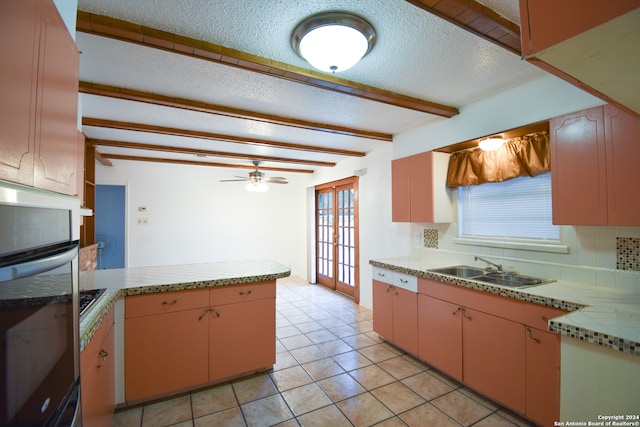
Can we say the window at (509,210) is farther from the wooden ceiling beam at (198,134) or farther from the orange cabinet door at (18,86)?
the orange cabinet door at (18,86)

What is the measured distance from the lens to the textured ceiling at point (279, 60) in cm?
142

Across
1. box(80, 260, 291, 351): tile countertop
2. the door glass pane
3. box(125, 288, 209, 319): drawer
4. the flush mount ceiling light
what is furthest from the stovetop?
the door glass pane

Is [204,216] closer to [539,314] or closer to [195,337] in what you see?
[195,337]

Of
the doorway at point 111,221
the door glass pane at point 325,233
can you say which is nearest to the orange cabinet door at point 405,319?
the door glass pane at point 325,233

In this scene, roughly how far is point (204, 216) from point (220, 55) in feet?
14.6

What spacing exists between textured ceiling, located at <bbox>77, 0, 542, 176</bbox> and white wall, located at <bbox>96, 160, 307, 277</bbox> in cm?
210

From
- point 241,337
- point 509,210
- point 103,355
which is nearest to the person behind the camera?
point 103,355

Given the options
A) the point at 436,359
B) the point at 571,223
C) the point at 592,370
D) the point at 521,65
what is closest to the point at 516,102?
the point at 521,65

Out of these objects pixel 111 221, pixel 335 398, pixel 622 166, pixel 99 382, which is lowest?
pixel 335 398

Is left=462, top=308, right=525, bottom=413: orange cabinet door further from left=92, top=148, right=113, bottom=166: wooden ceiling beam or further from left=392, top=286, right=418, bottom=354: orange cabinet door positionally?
left=92, top=148, right=113, bottom=166: wooden ceiling beam

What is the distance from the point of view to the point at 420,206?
3.00m

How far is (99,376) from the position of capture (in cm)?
156

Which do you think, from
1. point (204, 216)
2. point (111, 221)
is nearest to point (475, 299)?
point (204, 216)

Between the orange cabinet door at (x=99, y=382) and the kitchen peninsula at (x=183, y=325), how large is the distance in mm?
51
